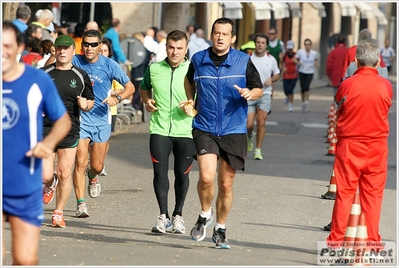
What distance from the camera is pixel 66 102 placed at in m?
10.3

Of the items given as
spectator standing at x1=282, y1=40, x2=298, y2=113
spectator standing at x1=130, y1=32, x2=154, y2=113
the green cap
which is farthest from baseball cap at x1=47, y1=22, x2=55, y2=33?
spectator standing at x1=282, y1=40, x2=298, y2=113

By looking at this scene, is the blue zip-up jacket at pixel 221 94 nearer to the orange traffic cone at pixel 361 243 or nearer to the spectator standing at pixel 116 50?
the orange traffic cone at pixel 361 243

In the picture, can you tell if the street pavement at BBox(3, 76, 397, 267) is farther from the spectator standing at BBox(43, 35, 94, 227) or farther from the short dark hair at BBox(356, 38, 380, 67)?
the short dark hair at BBox(356, 38, 380, 67)

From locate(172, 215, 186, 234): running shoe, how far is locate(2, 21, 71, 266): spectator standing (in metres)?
3.73

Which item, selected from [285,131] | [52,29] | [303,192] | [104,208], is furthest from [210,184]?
[285,131]

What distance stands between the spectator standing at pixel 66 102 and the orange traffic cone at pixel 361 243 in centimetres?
323

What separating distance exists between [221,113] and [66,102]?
186 centimetres

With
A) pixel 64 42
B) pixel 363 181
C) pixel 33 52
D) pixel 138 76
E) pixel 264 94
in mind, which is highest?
pixel 64 42

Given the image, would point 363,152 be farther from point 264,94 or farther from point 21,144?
point 264,94

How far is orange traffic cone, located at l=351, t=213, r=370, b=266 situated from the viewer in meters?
7.94

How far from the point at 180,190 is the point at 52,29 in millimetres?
9371

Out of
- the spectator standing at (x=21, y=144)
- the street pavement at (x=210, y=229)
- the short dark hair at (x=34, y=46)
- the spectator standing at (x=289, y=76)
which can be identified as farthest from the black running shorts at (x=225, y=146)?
the spectator standing at (x=289, y=76)

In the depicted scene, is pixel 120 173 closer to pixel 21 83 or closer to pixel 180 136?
pixel 180 136

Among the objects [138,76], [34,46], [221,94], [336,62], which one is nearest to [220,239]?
[221,94]
